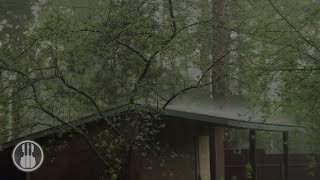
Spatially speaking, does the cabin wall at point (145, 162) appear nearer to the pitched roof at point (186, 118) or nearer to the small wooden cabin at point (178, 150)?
the small wooden cabin at point (178, 150)

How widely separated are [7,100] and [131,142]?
2.72m

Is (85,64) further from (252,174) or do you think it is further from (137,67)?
(252,174)

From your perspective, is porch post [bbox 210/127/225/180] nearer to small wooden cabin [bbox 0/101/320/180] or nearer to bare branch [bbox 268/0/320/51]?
small wooden cabin [bbox 0/101/320/180]

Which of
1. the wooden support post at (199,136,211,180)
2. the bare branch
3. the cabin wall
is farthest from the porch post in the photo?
the bare branch

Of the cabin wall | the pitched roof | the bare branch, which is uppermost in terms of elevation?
the bare branch

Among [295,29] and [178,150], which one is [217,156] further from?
[295,29]

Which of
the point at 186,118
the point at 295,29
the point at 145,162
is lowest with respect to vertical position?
the point at 145,162

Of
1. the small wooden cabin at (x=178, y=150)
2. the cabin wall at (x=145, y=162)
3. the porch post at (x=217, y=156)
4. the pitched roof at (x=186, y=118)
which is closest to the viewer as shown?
the pitched roof at (x=186, y=118)

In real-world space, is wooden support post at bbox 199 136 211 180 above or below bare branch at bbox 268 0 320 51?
below

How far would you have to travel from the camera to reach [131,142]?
12742 millimetres

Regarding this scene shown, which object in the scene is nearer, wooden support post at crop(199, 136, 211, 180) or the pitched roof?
the pitched roof

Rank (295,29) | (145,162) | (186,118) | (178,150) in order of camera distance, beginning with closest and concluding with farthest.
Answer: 1. (295,29)
2. (186,118)
3. (145,162)
4. (178,150)

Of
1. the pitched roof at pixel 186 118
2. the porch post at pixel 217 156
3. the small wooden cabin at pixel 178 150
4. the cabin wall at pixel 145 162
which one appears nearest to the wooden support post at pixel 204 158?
the small wooden cabin at pixel 178 150

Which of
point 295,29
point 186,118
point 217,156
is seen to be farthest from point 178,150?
point 295,29
